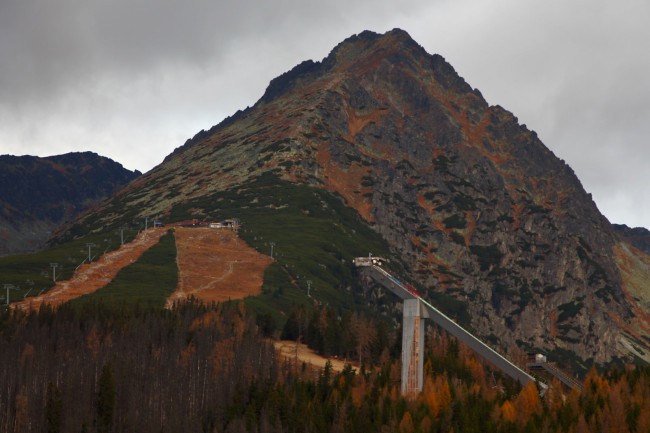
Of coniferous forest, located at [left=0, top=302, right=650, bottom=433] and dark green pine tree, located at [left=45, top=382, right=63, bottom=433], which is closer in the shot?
coniferous forest, located at [left=0, top=302, right=650, bottom=433]

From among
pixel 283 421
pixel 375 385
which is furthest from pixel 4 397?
pixel 375 385

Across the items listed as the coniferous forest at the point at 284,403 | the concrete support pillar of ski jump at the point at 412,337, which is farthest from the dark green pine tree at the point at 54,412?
the concrete support pillar of ski jump at the point at 412,337

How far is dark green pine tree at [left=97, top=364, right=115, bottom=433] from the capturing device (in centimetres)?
17512

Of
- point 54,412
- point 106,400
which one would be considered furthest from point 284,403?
point 54,412

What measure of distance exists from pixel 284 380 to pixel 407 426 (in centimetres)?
4874

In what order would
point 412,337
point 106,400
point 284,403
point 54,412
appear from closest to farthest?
point 412,337
point 54,412
point 284,403
point 106,400

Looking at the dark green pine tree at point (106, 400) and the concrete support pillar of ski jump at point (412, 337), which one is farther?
the dark green pine tree at point (106, 400)

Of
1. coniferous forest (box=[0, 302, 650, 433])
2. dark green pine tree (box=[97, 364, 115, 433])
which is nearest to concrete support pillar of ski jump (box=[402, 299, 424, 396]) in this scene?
coniferous forest (box=[0, 302, 650, 433])

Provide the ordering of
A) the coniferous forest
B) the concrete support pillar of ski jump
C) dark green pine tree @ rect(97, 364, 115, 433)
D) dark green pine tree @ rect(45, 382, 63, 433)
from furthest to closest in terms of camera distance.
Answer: dark green pine tree @ rect(97, 364, 115, 433) < dark green pine tree @ rect(45, 382, 63, 433) < the coniferous forest < the concrete support pillar of ski jump

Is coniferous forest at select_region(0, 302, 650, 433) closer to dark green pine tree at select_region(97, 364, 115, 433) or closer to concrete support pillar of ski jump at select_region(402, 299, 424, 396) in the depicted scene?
dark green pine tree at select_region(97, 364, 115, 433)

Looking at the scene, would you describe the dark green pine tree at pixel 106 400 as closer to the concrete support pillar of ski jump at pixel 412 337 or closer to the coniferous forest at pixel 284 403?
the coniferous forest at pixel 284 403

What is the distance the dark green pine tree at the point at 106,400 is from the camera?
Answer: 175125mm

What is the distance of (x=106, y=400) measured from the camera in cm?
17850

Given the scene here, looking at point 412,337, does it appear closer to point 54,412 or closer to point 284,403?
point 284,403
